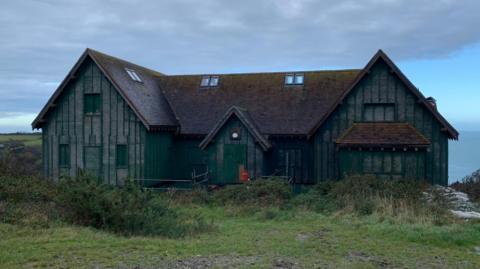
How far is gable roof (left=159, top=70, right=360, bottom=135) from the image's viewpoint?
90.9 feet

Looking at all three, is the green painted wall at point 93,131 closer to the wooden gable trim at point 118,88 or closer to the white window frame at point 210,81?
the wooden gable trim at point 118,88

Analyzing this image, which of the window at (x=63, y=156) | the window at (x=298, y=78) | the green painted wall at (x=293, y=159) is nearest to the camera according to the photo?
the green painted wall at (x=293, y=159)

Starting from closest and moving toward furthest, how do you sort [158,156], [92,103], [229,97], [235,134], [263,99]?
1. [235,134]
2. [92,103]
3. [158,156]
4. [263,99]
5. [229,97]

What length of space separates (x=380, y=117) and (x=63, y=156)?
58.2 feet

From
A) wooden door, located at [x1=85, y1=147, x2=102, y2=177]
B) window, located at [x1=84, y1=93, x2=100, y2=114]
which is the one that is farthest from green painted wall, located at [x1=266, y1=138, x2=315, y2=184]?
window, located at [x1=84, y1=93, x2=100, y2=114]

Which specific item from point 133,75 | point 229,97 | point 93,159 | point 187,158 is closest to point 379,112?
point 229,97

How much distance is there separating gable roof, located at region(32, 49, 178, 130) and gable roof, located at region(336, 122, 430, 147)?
10261 millimetres

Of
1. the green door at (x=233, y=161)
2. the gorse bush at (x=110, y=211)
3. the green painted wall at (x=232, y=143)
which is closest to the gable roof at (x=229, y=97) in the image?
the green painted wall at (x=232, y=143)

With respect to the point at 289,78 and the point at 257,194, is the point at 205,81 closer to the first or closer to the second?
the point at 289,78

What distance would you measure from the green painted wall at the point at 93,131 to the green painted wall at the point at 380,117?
9.99 m

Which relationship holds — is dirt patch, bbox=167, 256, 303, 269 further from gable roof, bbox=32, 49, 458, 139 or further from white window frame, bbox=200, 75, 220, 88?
white window frame, bbox=200, 75, 220, 88

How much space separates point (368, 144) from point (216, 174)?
8.13m

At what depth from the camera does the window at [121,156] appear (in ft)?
87.9

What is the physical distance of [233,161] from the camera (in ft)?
83.6
